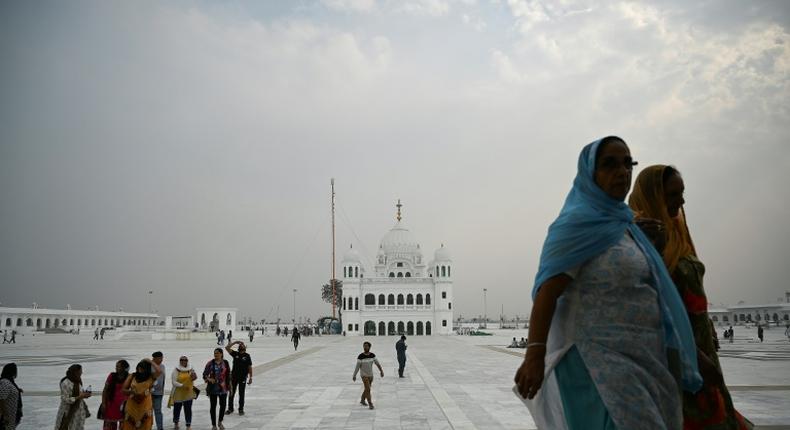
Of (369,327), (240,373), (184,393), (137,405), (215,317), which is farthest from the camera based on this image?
(215,317)

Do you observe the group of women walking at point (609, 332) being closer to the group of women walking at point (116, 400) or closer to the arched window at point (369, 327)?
the group of women walking at point (116, 400)

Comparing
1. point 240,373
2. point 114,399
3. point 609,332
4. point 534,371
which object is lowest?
point 240,373

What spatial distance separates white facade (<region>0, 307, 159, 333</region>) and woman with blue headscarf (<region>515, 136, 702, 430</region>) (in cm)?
8480

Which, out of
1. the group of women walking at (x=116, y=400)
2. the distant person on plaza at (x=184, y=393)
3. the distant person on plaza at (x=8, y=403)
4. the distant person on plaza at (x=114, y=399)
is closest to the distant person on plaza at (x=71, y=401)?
the group of women walking at (x=116, y=400)

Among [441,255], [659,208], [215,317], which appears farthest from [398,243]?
[659,208]

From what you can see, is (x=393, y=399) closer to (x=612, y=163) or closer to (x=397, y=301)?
(x=612, y=163)

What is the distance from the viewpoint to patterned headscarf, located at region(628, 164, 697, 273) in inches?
122

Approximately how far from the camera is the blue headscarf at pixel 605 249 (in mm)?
2592

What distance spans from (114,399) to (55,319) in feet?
338

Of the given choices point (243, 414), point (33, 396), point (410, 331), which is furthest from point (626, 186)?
point (410, 331)

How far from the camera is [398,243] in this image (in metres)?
78.4

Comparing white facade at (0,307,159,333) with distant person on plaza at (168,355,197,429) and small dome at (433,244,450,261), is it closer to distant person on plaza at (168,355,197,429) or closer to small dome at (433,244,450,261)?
small dome at (433,244,450,261)

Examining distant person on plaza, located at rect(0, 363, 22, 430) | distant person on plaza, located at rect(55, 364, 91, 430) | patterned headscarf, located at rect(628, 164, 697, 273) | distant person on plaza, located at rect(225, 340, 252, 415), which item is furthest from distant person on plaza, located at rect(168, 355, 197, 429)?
patterned headscarf, located at rect(628, 164, 697, 273)

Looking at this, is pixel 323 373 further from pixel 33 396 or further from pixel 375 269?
pixel 375 269
